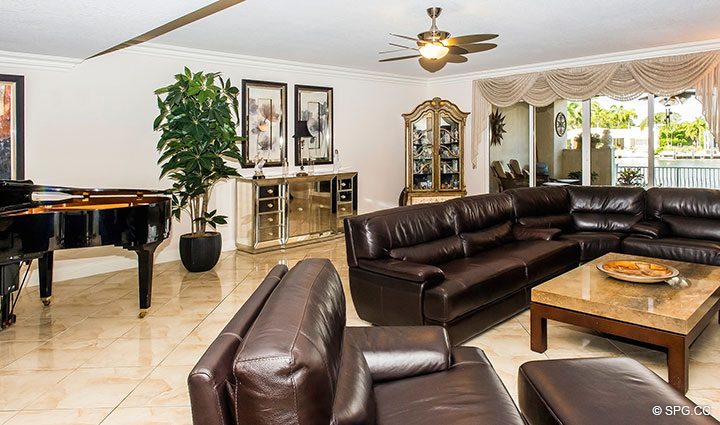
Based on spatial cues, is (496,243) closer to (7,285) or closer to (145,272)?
(145,272)

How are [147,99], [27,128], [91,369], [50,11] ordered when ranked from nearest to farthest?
[91,369] → [50,11] → [27,128] → [147,99]

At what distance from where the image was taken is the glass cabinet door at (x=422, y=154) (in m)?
7.98

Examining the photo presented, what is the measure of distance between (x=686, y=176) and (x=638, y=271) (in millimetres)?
4030

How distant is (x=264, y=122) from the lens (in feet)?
21.6

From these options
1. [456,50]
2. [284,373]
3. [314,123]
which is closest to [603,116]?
[456,50]

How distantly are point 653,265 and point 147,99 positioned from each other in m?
5.20

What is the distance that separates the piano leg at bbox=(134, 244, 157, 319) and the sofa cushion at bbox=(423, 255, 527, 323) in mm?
2147

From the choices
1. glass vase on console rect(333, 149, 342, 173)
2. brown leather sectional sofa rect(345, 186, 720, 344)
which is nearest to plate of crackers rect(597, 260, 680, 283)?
brown leather sectional sofa rect(345, 186, 720, 344)

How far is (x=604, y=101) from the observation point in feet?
23.0

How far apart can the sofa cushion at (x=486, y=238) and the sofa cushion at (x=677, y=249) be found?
1198 millimetres

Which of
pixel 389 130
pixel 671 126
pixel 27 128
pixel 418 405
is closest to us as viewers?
pixel 418 405

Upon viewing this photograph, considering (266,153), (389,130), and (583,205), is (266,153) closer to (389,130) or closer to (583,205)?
(389,130)

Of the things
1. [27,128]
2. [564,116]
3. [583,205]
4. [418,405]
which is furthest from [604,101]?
[27,128]

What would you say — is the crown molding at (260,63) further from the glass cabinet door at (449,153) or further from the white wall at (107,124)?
the glass cabinet door at (449,153)
